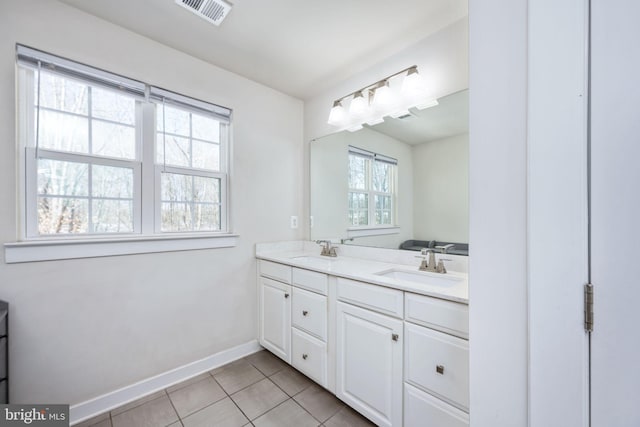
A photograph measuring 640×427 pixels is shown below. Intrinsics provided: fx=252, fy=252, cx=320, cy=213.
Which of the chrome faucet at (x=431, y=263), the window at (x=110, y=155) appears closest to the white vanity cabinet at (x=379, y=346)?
the chrome faucet at (x=431, y=263)

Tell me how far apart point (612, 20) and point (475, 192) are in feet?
1.50

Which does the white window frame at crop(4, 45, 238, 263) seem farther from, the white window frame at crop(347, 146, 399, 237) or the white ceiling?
the white window frame at crop(347, 146, 399, 237)

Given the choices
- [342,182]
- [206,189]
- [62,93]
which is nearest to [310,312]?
[342,182]

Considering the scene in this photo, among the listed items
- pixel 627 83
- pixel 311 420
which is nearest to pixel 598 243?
pixel 627 83

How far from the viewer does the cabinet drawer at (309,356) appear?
169 centimetres

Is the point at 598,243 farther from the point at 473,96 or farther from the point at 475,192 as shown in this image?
the point at 473,96

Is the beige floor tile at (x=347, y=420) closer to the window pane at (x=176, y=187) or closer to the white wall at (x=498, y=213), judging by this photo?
the white wall at (x=498, y=213)

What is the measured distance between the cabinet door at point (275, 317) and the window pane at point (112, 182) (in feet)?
4.10

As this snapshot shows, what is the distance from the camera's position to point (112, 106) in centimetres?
172

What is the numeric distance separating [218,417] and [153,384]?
0.61 metres

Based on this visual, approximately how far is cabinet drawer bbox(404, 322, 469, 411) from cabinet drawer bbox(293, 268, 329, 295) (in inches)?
23.6

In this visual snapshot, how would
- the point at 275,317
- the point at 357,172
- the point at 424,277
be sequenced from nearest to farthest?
the point at 424,277
the point at 275,317
the point at 357,172

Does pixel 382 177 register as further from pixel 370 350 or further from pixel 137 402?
pixel 137 402

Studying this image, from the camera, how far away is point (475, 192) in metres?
0.74
